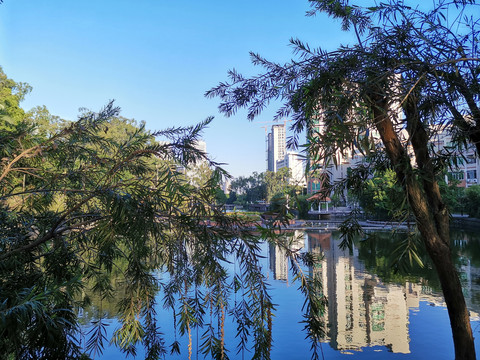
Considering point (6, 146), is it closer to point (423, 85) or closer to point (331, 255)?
point (423, 85)

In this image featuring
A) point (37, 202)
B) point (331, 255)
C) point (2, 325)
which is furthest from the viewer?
point (331, 255)

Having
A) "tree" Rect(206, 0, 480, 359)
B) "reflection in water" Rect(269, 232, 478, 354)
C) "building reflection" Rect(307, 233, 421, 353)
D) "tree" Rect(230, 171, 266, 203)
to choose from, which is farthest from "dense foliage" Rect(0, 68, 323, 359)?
"tree" Rect(230, 171, 266, 203)

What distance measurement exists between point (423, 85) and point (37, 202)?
2.02 meters

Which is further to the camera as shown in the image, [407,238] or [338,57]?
[338,57]

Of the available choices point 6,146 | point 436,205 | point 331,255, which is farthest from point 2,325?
point 331,255

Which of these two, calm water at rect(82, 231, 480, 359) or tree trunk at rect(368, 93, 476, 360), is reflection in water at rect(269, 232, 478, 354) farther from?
tree trunk at rect(368, 93, 476, 360)

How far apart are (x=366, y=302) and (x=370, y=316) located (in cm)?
71

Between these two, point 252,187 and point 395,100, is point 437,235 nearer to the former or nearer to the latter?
point 395,100

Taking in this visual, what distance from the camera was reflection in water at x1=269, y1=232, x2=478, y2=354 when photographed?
205 inches

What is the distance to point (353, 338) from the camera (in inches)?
207

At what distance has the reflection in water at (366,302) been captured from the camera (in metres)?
5.21

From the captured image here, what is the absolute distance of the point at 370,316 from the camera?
6113 mm

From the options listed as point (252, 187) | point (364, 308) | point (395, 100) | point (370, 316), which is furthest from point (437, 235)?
point (252, 187)

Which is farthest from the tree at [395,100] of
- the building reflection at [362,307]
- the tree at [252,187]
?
the tree at [252,187]
